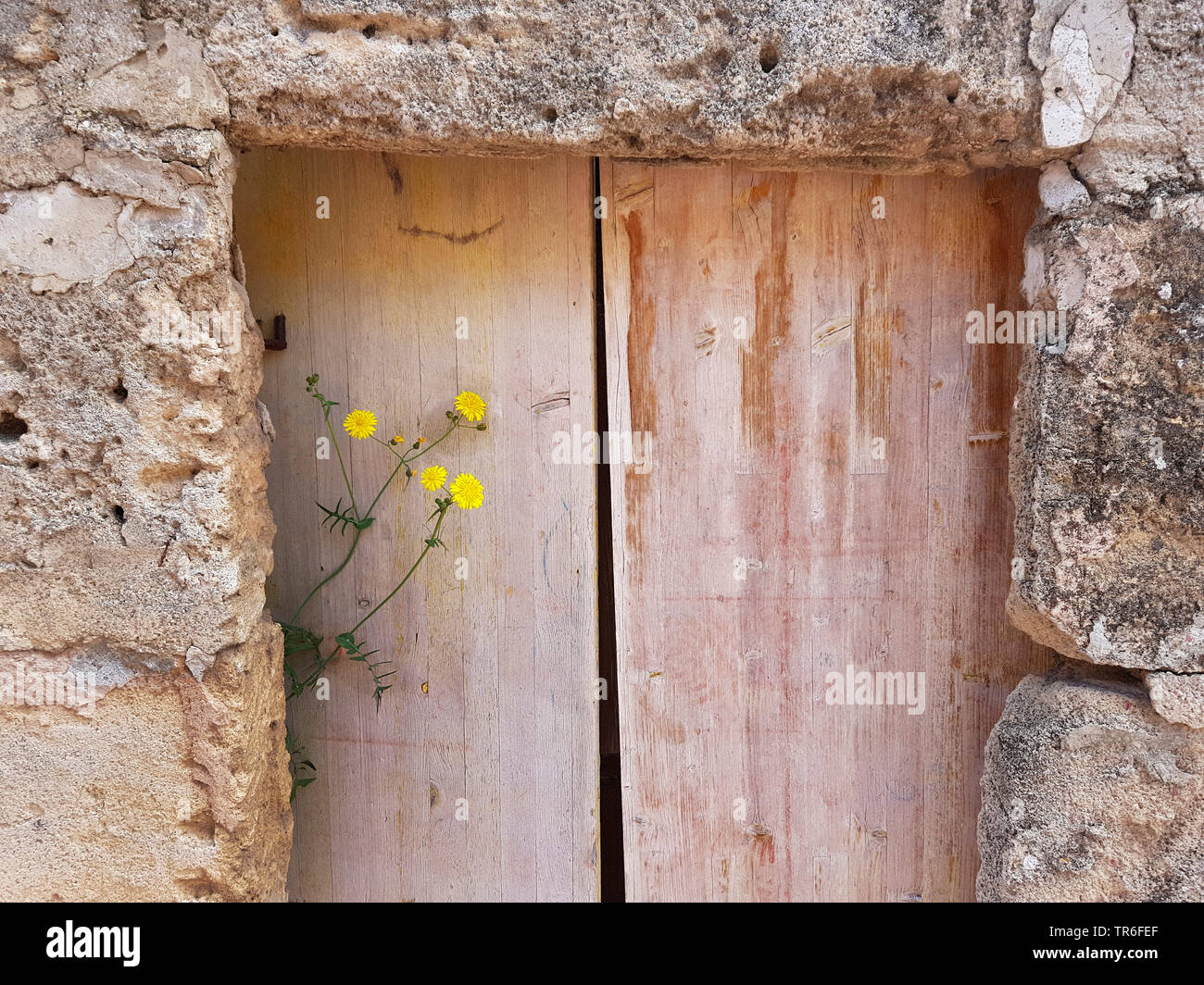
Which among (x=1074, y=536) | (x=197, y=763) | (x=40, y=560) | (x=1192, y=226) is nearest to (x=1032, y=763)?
(x=1074, y=536)

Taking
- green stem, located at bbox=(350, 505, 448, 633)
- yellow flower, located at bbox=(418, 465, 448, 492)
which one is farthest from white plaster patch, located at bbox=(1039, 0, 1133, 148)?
green stem, located at bbox=(350, 505, 448, 633)

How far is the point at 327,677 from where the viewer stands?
1.86 m

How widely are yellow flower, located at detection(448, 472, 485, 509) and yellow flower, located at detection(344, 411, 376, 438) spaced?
0.75ft

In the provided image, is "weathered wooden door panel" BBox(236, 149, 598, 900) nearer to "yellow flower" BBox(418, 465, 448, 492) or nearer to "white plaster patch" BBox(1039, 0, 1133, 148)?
"yellow flower" BBox(418, 465, 448, 492)

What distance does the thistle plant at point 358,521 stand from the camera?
69.2 inches

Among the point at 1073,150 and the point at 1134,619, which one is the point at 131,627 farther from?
the point at 1073,150

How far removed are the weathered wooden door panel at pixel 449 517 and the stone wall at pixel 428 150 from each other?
0.28m

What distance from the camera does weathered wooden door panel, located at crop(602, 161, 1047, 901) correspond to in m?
1.76

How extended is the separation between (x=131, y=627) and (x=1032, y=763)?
1.81 m

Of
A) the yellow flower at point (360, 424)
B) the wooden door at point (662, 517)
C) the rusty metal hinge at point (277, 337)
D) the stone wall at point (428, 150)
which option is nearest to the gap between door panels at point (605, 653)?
the wooden door at point (662, 517)

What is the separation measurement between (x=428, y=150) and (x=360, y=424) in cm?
60
